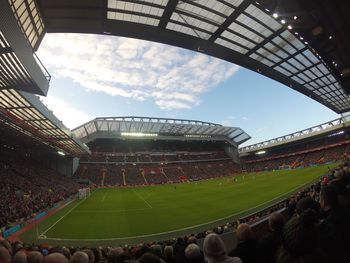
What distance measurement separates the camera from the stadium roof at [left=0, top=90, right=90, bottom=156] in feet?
71.3

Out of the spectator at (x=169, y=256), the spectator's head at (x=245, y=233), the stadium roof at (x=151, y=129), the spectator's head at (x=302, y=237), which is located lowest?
the spectator at (x=169, y=256)

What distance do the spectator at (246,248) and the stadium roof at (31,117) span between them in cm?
2085

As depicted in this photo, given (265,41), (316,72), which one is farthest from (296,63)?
(265,41)

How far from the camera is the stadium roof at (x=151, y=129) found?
76562 mm

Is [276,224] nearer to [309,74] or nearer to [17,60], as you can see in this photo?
[17,60]

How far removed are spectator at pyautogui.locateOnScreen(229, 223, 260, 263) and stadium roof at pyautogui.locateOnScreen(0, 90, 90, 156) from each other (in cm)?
2085

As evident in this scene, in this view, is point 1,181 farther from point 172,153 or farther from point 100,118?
point 172,153

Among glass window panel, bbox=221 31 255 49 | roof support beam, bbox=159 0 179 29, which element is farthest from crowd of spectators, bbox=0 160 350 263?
glass window panel, bbox=221 31 255 49

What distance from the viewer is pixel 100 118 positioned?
71875mm

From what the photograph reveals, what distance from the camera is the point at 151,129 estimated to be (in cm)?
8588

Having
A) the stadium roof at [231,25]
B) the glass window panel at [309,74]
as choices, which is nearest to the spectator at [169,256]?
the stadium roof at [231,25]

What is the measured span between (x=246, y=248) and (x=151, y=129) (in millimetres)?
82881

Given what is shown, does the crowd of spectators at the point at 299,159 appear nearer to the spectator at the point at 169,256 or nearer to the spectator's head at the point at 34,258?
the spectator at the point at 169,256

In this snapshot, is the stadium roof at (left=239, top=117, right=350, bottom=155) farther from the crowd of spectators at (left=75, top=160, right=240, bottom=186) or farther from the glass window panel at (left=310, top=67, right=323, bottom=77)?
the glass window panel at (left=310, top=67, right=323, bottom=77)
